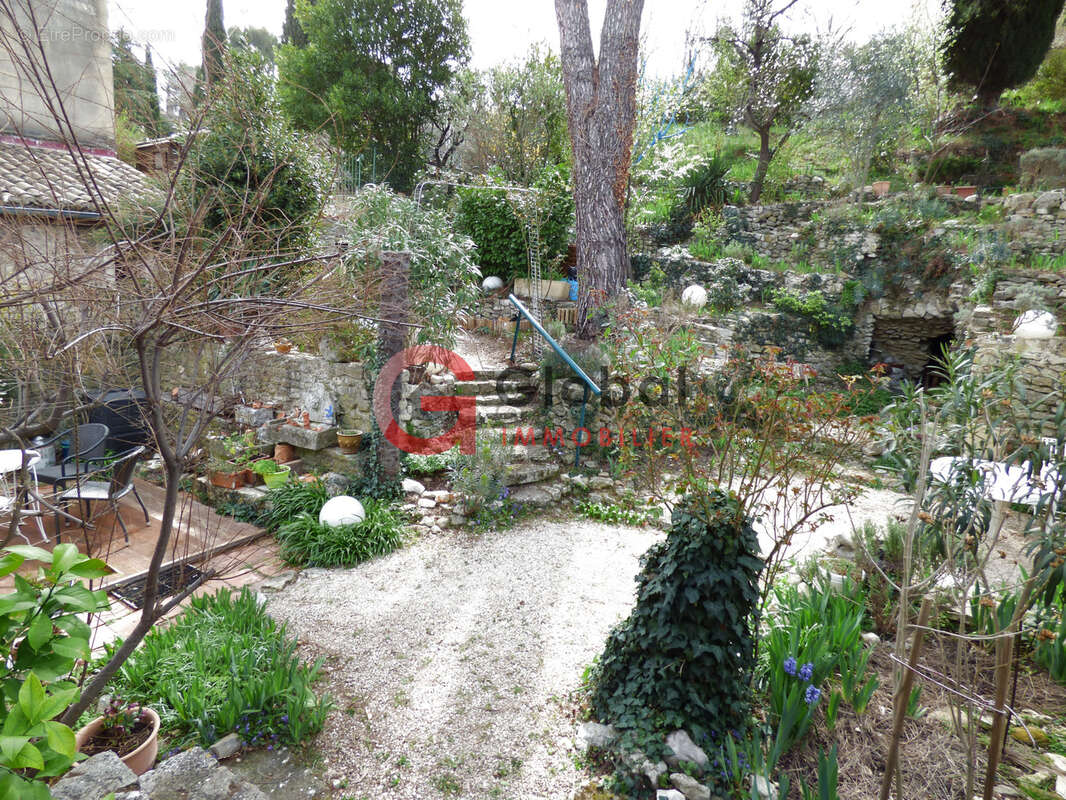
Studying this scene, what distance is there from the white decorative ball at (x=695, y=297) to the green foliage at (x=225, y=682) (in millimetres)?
7981

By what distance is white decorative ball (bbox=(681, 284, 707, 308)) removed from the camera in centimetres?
937

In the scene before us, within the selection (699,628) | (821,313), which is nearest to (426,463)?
(699,628)

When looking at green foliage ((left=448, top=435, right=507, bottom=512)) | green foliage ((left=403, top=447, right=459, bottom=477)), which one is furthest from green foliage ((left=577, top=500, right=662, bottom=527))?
green foliage ((left=403, top=447, right=459, bottom=477))

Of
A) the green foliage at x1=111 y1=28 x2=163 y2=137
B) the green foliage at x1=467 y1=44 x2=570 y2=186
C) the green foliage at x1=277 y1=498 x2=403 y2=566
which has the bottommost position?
the green foliage at x1=277 y1=498 x2=403 y2=566

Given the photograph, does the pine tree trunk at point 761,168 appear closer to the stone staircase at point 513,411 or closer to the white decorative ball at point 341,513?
the stone staircase at point 513,411

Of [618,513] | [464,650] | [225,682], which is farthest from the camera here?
[618,513]

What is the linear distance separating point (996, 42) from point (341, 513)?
51.4ft

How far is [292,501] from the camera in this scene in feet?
16.4

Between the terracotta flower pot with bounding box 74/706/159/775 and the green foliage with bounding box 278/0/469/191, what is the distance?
532 inches

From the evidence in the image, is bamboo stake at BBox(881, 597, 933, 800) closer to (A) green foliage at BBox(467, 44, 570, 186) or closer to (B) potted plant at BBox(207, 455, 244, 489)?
(B) potted plant at BBox(207, 455, 244, 489)

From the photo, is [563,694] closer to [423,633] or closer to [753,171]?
[423,633]

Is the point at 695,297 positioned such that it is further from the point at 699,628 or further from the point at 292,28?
the point at 292,28

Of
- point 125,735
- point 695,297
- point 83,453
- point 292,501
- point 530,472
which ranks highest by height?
point 695,297

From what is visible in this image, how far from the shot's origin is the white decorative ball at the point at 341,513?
454 centimetres
